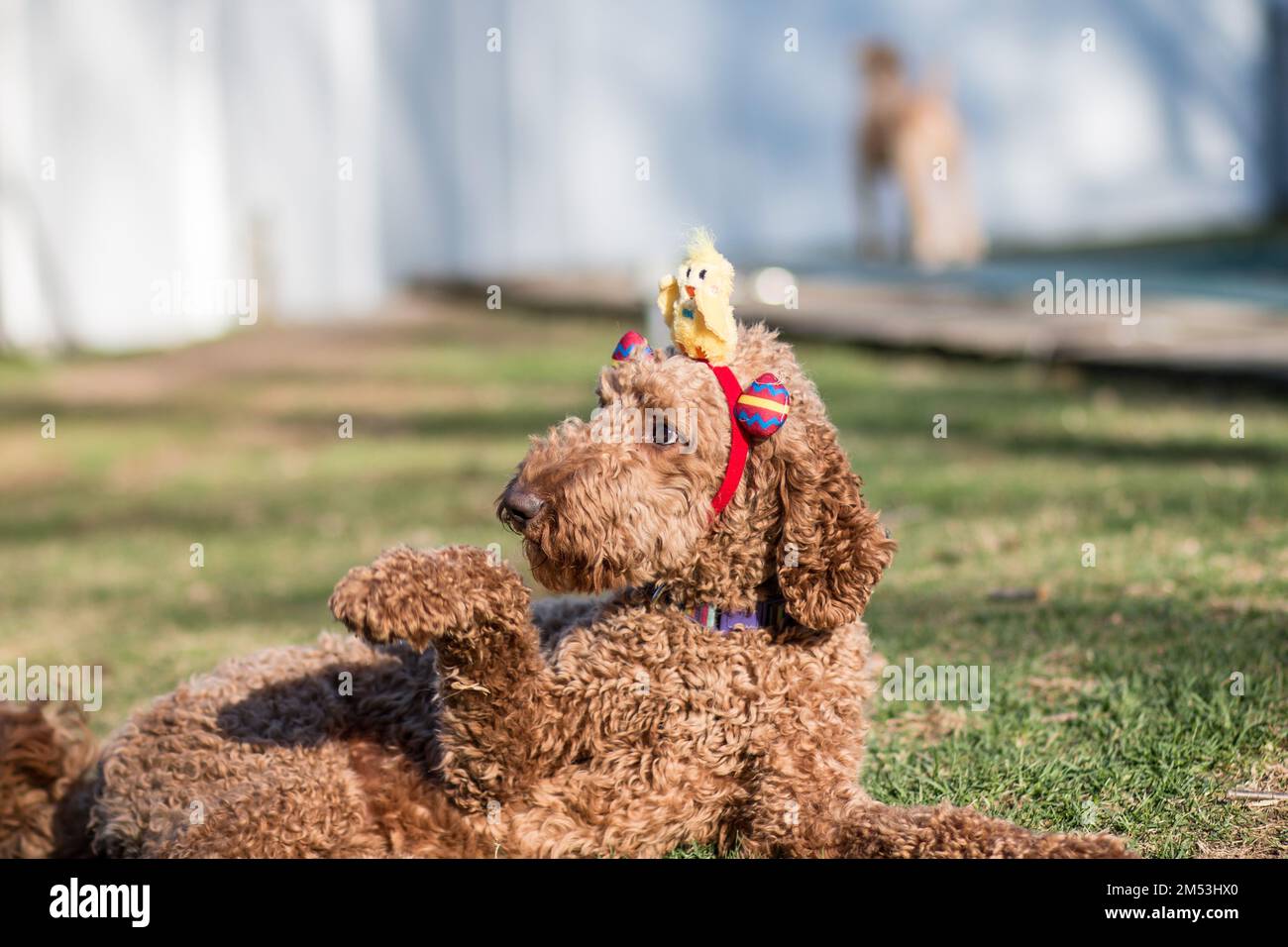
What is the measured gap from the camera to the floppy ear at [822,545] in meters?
3.37

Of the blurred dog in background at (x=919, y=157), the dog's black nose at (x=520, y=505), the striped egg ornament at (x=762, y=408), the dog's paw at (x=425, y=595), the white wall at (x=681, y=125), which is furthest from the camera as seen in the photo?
the white wall at (x=681, y=125)

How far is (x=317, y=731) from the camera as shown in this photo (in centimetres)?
360

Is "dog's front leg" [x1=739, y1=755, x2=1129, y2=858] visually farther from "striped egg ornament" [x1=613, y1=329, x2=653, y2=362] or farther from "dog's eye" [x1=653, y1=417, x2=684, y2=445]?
"striped egg ornament" [x1=613, y1=329, x2=653, y2=362]

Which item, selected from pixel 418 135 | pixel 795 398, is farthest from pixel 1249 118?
pixel 795 398

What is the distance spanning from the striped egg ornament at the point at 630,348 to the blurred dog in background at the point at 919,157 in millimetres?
12781

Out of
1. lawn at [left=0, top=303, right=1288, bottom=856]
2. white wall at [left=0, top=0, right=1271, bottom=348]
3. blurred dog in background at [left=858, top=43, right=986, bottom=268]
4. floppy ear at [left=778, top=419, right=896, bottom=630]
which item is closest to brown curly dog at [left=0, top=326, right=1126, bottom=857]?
floppy ear at [left=778, top=419, right=896, bottom=630]

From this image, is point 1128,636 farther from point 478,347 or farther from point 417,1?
point 417,1

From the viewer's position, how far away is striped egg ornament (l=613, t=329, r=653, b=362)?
354 cm

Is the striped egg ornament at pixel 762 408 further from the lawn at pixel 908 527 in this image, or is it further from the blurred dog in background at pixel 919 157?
the blurred dog in background at pixel 919 157

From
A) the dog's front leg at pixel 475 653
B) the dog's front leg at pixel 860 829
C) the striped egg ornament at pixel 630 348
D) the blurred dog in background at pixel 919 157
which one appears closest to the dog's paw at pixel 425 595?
the dog's front leg at pixel 475 653

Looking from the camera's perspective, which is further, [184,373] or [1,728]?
[184,373]

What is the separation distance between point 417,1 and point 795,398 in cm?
1657

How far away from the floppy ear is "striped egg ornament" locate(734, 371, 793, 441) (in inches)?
3.2

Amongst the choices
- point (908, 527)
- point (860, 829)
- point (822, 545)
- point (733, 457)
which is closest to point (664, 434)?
point (733, 457)
